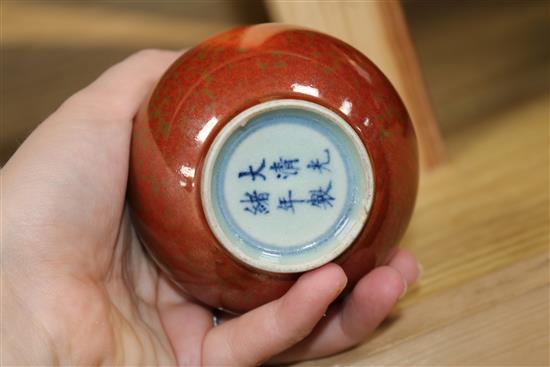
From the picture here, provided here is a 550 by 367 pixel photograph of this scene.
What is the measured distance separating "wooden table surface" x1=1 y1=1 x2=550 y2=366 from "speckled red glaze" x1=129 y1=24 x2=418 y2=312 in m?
0.16

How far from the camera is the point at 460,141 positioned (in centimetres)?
130

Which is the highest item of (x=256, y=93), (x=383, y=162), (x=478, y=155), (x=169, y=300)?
(x=256, y=93)

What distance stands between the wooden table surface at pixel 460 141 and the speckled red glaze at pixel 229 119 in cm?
16

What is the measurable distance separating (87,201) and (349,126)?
29 centimetres

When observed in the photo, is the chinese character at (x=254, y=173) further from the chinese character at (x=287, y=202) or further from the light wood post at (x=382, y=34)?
the light wood post at (x=382, y=34)

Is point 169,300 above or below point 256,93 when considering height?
below

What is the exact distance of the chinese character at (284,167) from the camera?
0.76 metres

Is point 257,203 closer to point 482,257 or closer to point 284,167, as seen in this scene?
point 284,167

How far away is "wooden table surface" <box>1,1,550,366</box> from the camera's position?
893mm

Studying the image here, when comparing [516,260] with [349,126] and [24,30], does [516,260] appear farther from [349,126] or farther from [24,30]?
[24,30]

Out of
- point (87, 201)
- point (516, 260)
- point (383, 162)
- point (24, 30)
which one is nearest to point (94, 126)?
point (87, 201)

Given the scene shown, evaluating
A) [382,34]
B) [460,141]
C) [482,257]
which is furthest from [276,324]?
[460,141]

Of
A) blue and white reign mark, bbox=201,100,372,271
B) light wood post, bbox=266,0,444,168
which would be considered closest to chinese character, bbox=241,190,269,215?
blue and white reign mark, bbox=201,100,372,271

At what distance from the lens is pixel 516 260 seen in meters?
0.97
